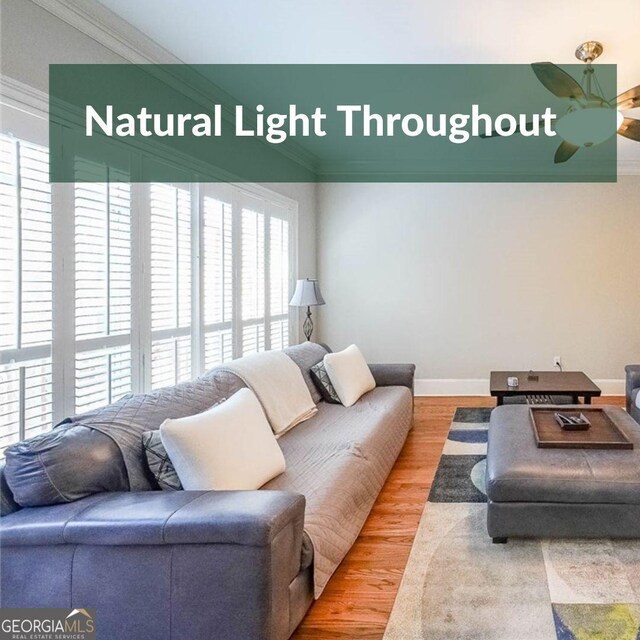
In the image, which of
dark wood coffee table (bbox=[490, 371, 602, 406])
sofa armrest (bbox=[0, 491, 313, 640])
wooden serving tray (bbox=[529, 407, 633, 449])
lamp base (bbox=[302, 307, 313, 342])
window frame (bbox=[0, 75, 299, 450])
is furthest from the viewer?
lamp base (bbox=[302, 307, 313, 342])

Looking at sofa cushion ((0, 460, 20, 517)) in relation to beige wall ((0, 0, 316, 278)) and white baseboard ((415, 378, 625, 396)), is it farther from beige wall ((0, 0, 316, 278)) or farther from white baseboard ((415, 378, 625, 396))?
white baseboard ((415, 378, 625, 396))

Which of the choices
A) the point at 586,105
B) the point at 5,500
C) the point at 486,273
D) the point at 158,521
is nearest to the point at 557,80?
the point at 586,105

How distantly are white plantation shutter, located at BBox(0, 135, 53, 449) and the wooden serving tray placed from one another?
2484 millimetres

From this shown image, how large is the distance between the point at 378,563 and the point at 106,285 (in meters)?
1.95

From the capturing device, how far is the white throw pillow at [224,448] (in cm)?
207

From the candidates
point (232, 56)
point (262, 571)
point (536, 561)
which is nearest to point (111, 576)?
point (262, 571)

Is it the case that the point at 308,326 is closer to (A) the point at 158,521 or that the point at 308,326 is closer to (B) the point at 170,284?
(B) the point at 170,284

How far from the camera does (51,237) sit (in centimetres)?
250

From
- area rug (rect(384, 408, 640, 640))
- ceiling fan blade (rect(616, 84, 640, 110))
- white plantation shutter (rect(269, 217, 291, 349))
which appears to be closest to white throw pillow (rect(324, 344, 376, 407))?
white plantation shutter (rect(269, 217, 291, 349))

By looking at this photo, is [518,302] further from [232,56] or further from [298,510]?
[298,510]

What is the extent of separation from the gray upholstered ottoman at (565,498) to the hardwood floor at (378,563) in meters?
0.51

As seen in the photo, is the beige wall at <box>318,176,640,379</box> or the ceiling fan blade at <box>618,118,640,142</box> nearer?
the ceiling fan blade at <box>618,118,640,142</box>

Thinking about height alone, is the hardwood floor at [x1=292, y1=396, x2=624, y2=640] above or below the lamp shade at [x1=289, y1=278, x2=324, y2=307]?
below

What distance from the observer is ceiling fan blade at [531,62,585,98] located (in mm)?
2752
